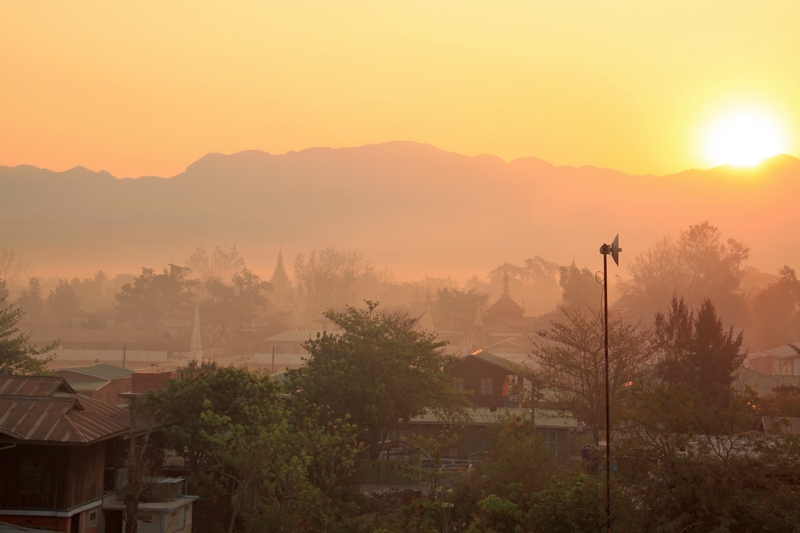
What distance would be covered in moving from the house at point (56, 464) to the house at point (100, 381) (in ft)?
96.1

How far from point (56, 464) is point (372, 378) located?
14.7m

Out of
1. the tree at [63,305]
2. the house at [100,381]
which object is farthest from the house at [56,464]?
the tree at [63,305]

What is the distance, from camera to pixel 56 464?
2419cm

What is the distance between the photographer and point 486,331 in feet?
386

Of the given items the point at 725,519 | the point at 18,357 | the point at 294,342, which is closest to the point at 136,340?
the point at 294,342

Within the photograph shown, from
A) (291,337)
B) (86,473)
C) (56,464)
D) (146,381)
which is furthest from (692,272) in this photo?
(56,464)

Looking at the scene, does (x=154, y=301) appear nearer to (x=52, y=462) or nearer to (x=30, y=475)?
(x=30, y=475)

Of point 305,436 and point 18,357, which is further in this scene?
point 18,357

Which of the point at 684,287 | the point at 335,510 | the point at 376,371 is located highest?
the point at 684,287

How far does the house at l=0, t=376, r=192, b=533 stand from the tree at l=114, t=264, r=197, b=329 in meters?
98.5

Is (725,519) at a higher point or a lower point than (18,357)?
lower

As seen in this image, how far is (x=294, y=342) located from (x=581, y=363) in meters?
69.2

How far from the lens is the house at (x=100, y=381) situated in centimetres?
5528

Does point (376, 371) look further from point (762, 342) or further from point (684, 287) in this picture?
point (684, 287)
